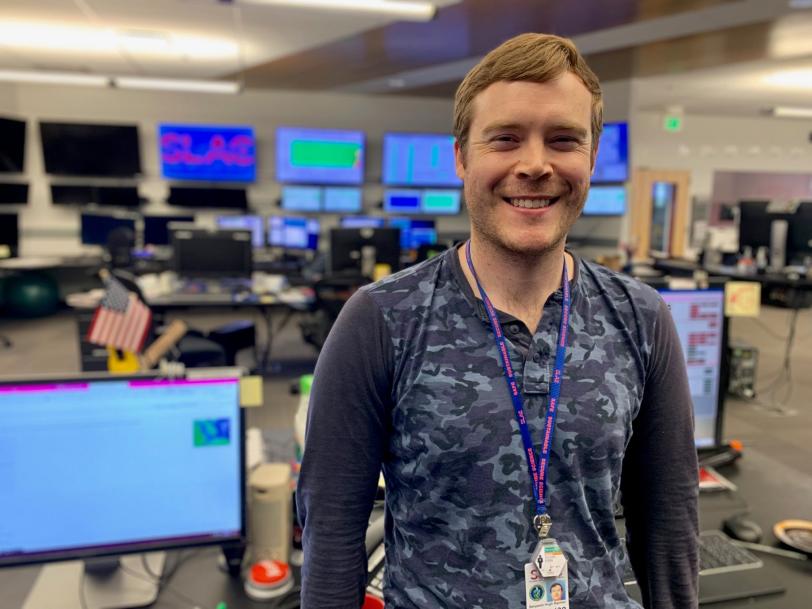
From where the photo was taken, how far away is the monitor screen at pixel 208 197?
7.55 m

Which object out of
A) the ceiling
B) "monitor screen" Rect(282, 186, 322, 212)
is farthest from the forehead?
"monitor screen" Rect(282, 186, 322, 212)

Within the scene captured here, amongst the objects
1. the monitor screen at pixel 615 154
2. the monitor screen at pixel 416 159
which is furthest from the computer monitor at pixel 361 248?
the monitor screen at pixel 416 159

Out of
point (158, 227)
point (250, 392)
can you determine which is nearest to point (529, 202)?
point (250, 392)

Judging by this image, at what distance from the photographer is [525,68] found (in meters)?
0.81

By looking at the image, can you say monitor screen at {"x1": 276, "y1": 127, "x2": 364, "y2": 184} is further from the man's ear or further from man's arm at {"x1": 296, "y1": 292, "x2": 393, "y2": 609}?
man's arm at {"x1": 296, "y1": 292, "x2": 393, "y2": 609}

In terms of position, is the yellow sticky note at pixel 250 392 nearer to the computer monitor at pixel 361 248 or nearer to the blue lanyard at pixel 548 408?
the blue lanyard at pixel 548 408

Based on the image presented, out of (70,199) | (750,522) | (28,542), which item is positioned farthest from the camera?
(70,199)

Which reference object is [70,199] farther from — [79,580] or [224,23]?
[79,580]

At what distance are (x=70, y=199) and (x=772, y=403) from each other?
793 cm

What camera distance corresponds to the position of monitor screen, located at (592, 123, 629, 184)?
671 centimetres

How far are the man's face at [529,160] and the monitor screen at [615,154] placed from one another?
6279 millimetres

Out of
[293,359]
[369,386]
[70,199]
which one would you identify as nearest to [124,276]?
[293,359]

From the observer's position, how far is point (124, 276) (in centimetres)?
398

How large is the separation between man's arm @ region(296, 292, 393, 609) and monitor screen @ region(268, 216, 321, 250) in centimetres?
662
